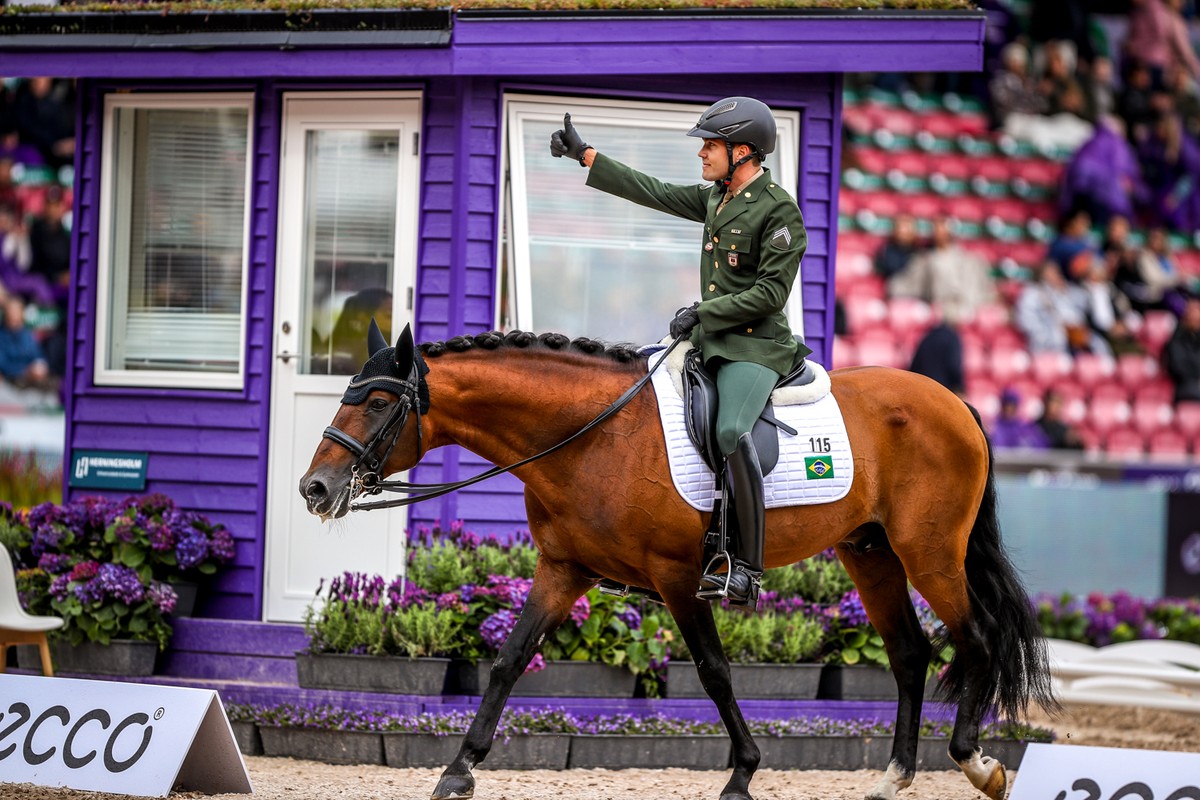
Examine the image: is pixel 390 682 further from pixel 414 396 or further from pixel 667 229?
pixel 667 229

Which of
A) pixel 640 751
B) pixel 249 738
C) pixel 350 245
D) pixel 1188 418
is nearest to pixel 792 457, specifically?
pixel 640 751

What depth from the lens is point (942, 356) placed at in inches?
566

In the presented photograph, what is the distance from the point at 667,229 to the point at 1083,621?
15.0 ft

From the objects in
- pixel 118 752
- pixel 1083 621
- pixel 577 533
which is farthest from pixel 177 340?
pixel 1083 621

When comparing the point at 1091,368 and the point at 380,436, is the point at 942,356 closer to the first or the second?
the point at 1091,368

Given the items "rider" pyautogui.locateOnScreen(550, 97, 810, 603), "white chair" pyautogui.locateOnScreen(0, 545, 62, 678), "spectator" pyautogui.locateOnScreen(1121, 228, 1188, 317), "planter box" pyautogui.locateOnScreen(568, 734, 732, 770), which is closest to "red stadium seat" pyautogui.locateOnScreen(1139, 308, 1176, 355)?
"spectator" pyautogui.locateOnScreen(1121, 228, 1188, 317)

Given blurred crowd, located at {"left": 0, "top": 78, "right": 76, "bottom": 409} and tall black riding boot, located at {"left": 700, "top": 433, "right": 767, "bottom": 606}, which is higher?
blurred crowd, located at {"left": 0, "top": 78, "right": 76, "bottom": 409}

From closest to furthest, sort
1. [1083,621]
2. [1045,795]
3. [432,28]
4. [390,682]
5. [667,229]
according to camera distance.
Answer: [1045,795]
[390,682]
[432,28]
[667,229]
[1083,621]

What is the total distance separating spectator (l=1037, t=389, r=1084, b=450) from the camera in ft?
50.9

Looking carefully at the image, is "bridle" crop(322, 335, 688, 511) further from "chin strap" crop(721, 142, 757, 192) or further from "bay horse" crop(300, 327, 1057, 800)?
"chin strap" crop(721, 142, 757, 192)

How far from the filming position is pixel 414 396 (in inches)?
208

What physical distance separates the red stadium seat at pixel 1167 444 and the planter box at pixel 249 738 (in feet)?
40.1

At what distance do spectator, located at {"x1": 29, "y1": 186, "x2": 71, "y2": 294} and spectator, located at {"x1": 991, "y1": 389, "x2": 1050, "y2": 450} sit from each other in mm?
9593

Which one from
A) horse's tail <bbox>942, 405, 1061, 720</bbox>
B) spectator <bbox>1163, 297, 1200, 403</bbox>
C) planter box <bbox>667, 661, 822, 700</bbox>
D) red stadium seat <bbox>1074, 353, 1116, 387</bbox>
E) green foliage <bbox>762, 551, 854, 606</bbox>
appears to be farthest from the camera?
spectator <bbox>1163, 297, 1200, 403</bbox>
